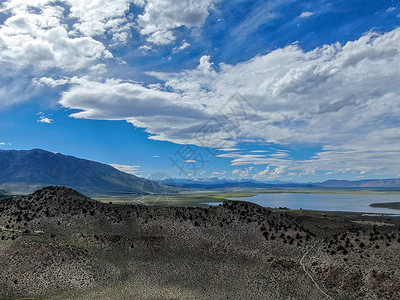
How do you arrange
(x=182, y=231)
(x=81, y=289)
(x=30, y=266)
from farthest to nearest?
1. (x=182, y=231)
2. (x=30, y=266)
3. (x=81, y=289)

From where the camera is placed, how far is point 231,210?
53625mm

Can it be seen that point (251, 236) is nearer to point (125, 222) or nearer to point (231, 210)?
point (231, 210)

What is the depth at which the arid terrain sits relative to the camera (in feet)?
108

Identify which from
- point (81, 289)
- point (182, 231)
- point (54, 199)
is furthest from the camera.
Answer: point (54, 199)

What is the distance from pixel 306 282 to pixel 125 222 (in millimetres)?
30535

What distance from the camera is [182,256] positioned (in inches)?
1625

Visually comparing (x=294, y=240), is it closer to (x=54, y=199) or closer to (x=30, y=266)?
(x=30, y=266)

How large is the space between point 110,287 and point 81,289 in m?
3.21

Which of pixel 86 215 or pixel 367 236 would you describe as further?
pixel 86 215

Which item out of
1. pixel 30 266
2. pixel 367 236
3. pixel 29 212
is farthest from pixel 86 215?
pixel 367 236

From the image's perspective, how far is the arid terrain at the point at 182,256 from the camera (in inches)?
1300

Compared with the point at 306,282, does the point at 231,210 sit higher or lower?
higher

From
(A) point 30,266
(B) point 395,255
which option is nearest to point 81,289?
(A) point 30,266

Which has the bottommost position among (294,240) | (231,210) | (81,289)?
(81,289)
